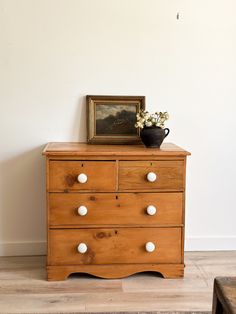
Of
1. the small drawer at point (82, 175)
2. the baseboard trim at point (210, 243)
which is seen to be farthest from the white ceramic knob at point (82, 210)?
the baseboard trim at point (210, 243)

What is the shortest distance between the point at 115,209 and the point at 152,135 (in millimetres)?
529

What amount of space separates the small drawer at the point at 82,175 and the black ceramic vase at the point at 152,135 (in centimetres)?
30

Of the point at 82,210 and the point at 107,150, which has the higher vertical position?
the point at 107,150

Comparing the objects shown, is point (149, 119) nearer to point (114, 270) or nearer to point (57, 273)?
point (114, 270)

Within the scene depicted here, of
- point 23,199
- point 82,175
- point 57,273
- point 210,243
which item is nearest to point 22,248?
point 23,199

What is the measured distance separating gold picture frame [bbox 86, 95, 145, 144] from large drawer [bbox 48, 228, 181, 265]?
2.18 feet

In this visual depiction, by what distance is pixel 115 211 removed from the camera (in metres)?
2.44

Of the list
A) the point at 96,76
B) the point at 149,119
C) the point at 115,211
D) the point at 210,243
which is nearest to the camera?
the point at 115,211

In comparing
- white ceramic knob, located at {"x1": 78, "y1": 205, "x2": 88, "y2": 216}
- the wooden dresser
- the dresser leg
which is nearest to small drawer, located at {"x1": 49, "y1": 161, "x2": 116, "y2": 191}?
the wooden dresser

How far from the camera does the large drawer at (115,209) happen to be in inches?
94.7

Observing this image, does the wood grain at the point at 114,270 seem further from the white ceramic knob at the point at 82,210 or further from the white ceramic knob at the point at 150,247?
the white ceramic knob at the point at 82,210

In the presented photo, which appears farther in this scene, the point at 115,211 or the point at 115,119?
the point at 115,119

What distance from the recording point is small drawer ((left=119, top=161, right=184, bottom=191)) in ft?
7.92

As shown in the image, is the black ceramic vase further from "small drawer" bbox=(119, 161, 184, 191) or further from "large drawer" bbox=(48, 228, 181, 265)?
"large drawer" bbox=(48, 228, 181, 265)
